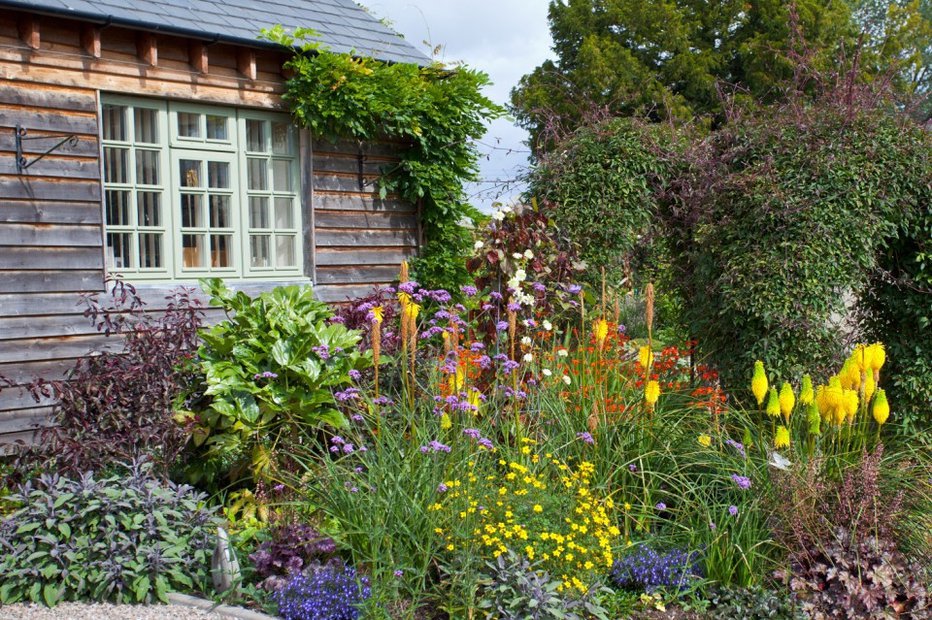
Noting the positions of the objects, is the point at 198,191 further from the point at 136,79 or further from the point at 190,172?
the point at 136,79

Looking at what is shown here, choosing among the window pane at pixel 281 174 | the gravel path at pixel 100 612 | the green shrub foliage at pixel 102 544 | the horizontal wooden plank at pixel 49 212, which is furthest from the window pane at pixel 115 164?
the gravel path at pixel 100 612

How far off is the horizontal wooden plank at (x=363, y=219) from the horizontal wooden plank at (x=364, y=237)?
50 mm

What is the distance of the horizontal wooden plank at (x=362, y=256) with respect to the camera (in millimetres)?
7930

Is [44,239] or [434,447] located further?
[44,239]

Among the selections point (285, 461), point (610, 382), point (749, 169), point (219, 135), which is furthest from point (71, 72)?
point (749, 169)

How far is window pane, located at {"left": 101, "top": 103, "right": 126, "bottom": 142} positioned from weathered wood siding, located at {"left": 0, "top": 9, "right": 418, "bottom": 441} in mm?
152

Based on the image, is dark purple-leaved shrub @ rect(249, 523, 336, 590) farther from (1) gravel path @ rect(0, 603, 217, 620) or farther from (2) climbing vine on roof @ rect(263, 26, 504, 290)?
(2) climbing vine on roof @ rect(263, 26, 504, 290)

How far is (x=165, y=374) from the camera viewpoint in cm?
521

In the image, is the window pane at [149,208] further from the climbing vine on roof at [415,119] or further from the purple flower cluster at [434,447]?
the purple flower cluster at [434,447]

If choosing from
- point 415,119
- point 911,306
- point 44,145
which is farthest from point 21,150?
point 911,306

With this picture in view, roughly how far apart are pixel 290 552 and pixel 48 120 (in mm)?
3982

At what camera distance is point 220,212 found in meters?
7.37

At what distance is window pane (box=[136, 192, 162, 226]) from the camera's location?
6898 mm

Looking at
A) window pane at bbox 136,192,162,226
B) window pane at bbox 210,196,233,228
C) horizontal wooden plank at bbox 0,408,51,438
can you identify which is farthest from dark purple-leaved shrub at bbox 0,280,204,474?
window pane at bbox 210,196,233,228
